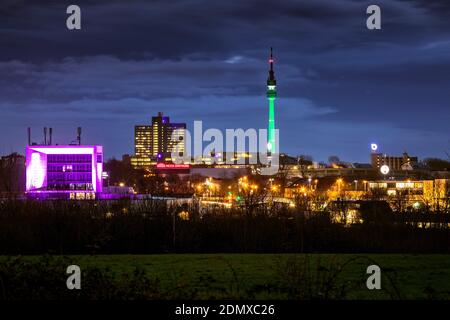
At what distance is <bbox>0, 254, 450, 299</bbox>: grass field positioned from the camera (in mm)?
14387

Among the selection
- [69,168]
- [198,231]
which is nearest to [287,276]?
[198,231]

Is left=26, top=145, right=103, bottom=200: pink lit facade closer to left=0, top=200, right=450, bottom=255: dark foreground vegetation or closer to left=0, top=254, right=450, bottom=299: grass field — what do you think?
left=0, top=200, right=450, bottom=255: dark foreground vegetation

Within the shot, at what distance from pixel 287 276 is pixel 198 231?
18.9m

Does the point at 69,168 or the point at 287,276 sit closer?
the point at 287,276

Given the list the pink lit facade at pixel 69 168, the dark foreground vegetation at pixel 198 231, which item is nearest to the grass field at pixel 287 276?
the dark foreground vegetation at pixel 198 231

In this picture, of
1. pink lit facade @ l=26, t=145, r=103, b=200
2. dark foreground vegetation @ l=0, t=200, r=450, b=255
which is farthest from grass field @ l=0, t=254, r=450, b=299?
pink lit facade @ l=26, t=145, r=103, b=200

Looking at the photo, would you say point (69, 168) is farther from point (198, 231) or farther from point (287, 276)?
point (287, 276)

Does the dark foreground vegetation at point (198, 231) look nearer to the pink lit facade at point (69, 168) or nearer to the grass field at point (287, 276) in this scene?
the grass field at point (287, 276)

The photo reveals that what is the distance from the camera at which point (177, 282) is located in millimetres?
16406

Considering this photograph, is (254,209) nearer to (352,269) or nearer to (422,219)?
(422,219)

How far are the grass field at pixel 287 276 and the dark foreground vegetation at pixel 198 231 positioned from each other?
9111 mm

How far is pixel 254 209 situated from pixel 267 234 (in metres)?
4.38

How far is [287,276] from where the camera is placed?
48.6 feet

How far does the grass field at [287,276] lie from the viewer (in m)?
14.4
